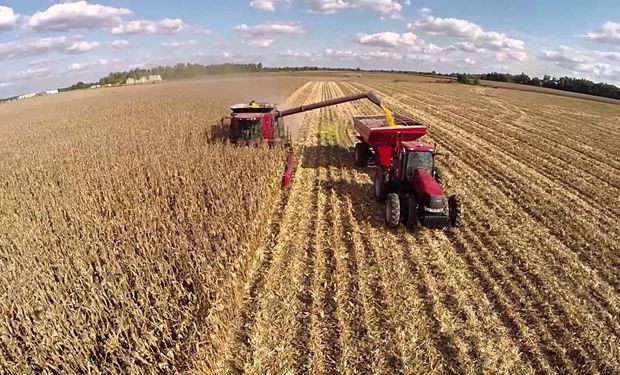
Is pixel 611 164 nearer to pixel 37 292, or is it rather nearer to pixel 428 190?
pixel 428 190

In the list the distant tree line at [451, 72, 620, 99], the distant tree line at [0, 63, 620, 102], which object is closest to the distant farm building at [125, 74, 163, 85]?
the distant tree line at [0, 63, 620, 102]

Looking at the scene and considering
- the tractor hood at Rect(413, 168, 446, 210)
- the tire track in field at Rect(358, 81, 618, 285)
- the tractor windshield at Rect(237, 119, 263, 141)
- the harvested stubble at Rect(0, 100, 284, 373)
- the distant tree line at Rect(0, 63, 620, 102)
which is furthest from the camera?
the distant tree line at Rect(0, 63, 620, 102)

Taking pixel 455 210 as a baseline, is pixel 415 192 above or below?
above

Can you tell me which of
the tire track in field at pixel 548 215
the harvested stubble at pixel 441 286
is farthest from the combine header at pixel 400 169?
the tire track in field at pixel 548 215

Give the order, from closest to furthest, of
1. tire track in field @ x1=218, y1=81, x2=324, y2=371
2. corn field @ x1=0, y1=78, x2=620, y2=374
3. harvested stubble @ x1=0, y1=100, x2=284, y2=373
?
harvested stubble @ x1=0, y1=100, x2=284, y2=373 → corn field @ x1=0, y1=78, x2=620, y2=374 → tire track in field @ x1=218, y1=81, x2=324, y2=371

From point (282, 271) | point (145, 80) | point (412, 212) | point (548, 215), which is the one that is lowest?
point (282, 271)

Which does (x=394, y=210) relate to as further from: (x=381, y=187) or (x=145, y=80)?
(x=145, y=80)

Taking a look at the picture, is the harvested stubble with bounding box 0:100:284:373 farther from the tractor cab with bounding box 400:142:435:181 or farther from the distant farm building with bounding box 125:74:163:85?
the distant farm building with bounding box 125:74:163:85

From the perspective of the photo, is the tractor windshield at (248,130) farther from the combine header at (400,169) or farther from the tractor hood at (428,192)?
the tractor hood at (428,192)

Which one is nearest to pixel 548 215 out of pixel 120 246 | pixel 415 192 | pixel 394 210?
pixel 415 192
